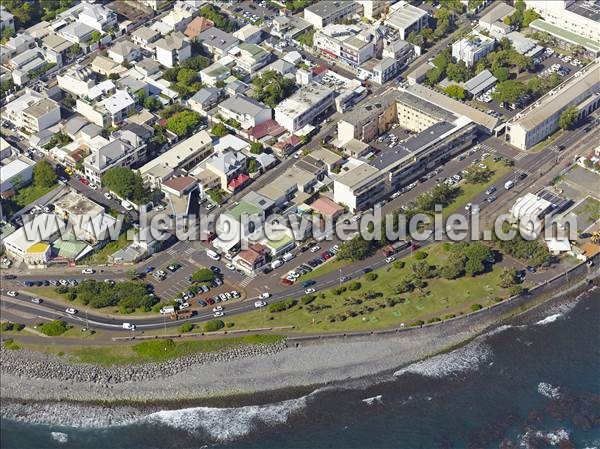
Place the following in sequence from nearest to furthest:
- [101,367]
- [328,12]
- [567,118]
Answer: [101,367], [567,118], [328,12]

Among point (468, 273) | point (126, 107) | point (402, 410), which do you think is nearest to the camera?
point (402, 410)

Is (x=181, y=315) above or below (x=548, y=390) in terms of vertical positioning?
above

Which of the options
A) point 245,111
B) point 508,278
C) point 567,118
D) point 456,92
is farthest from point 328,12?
point 508,278

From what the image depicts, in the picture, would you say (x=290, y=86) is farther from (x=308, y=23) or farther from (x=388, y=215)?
(x=388, y=215)

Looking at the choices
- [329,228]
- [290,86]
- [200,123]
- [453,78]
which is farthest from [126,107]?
[453,78]

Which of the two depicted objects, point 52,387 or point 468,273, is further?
point 468,273

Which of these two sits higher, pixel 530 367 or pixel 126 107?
pixel 126 107

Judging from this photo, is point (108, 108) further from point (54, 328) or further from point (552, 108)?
point (552, 108)
